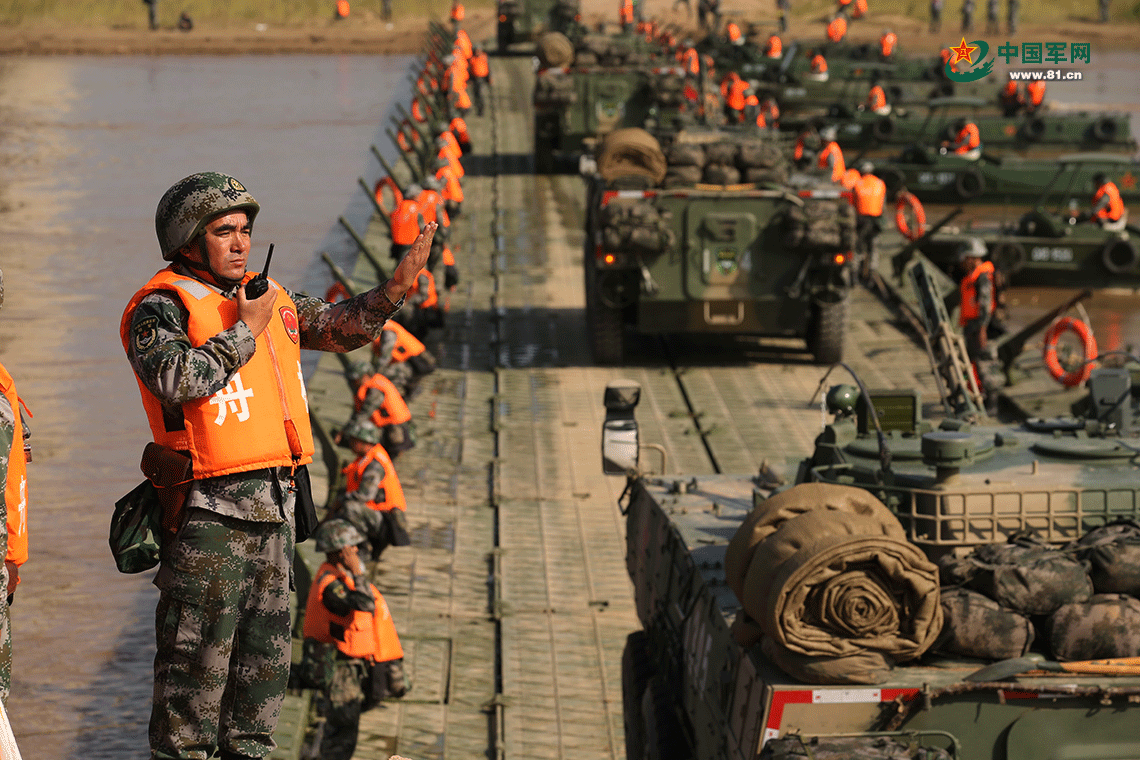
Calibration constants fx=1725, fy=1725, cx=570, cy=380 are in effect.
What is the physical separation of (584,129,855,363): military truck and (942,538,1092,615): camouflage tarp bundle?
9.34m

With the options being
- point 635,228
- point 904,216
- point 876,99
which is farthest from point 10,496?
point 876,99

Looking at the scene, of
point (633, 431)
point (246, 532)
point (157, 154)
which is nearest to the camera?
point (246, 532)

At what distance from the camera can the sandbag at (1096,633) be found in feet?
20.7

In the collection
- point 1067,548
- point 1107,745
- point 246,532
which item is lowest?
point 1107,745

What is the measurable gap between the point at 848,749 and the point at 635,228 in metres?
10.2

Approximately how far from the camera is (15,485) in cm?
430

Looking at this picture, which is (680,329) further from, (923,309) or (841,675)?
(841,675)

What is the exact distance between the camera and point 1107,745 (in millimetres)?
6234

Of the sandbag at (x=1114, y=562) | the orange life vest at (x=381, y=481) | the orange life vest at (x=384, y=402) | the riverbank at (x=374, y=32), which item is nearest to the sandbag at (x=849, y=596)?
the sandbag at (x=1114, y=562)

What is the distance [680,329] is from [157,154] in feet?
61.6

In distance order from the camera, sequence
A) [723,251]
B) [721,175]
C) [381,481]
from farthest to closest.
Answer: [721,175], [723,251], [381,481]

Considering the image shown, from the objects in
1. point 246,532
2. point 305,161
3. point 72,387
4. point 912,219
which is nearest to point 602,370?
point 72,387

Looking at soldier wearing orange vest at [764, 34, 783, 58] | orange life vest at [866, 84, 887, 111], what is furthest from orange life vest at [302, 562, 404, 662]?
soldier wearing orange vest at [764, 34, 783, 58]

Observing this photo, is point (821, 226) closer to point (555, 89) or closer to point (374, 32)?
point (555, 89)
